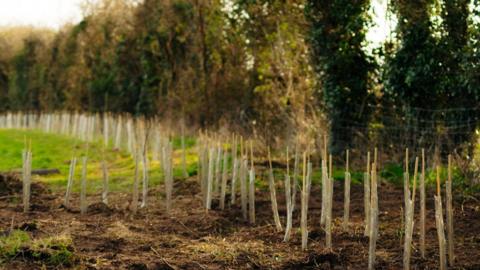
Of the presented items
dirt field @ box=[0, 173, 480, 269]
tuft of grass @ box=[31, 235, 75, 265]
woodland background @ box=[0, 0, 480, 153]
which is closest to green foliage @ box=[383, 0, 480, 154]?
woodland background @ box=[0, 0, 480, 153]

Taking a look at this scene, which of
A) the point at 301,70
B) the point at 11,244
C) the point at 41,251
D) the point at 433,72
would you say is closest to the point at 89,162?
the point at 301,70

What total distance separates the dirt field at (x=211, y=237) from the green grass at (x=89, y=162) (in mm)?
1273

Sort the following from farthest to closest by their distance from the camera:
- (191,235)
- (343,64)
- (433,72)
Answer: (343,64) → (433,72) → (191,235)

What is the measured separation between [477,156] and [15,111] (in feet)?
132

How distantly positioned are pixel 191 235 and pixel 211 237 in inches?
13.6

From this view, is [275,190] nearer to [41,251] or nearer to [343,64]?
[343,64]

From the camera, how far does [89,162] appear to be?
1582 centimetres

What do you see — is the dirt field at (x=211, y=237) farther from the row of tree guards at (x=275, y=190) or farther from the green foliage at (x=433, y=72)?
the green foliage at (x=433, y=72)

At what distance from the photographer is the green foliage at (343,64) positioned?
529 inches

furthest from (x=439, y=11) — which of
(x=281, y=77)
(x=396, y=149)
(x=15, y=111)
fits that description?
(x=15, y=111)

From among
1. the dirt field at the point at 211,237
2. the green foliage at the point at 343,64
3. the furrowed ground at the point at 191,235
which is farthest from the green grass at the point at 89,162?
the green foliage at the point at 343,64

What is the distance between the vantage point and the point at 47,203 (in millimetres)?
9047

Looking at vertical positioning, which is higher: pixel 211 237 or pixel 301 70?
pixel 301 70

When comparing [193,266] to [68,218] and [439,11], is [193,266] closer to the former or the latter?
[68,218]
